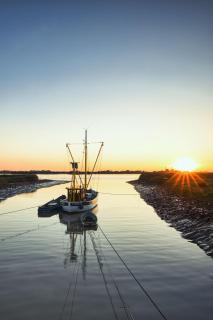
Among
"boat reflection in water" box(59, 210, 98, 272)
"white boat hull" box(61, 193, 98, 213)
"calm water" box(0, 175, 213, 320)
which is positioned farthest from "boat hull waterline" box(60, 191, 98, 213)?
"calm water" box(0, 175, 213, 320)

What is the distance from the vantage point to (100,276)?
25.7 m

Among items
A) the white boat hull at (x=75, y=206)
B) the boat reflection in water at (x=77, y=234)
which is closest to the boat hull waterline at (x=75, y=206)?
the white boat hull at (x=75, y=206)

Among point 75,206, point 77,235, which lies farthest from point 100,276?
point 75,206

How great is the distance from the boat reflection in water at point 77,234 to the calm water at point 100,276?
10 centimetres

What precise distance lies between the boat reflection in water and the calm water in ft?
0.33

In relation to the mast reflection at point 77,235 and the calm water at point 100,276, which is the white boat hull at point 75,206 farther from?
the calm water at point 100,276

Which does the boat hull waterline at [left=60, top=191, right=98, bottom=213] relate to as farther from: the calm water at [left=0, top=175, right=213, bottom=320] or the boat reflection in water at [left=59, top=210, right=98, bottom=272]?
the calm water at [left=0, top=175, right=213, bottom=320]

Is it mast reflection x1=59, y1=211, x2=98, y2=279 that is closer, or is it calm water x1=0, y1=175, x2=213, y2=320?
calm water x1=0, y1=175, x2=213, y2=320

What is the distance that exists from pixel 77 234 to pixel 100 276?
782 inches

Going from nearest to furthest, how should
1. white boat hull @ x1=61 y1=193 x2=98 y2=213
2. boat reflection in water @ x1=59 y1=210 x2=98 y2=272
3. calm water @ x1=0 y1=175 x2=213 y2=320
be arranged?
calm water @ x1=0 y1=175 x2=213 y2=320 → boat reflection in water @ x1=59 y1=210 x2=98 y2=272 → white boat hull @ x1=61 y1=193 x2=98 y2=213

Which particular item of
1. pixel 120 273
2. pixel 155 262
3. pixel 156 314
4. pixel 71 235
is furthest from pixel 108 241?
pixel 156 314

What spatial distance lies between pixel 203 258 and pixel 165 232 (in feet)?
47.7

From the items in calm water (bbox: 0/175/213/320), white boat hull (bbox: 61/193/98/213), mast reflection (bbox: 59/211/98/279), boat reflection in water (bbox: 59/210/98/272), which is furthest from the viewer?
white boat hull (bbox: 61/193/98/213)

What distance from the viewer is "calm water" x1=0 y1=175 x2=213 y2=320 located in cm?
1938
